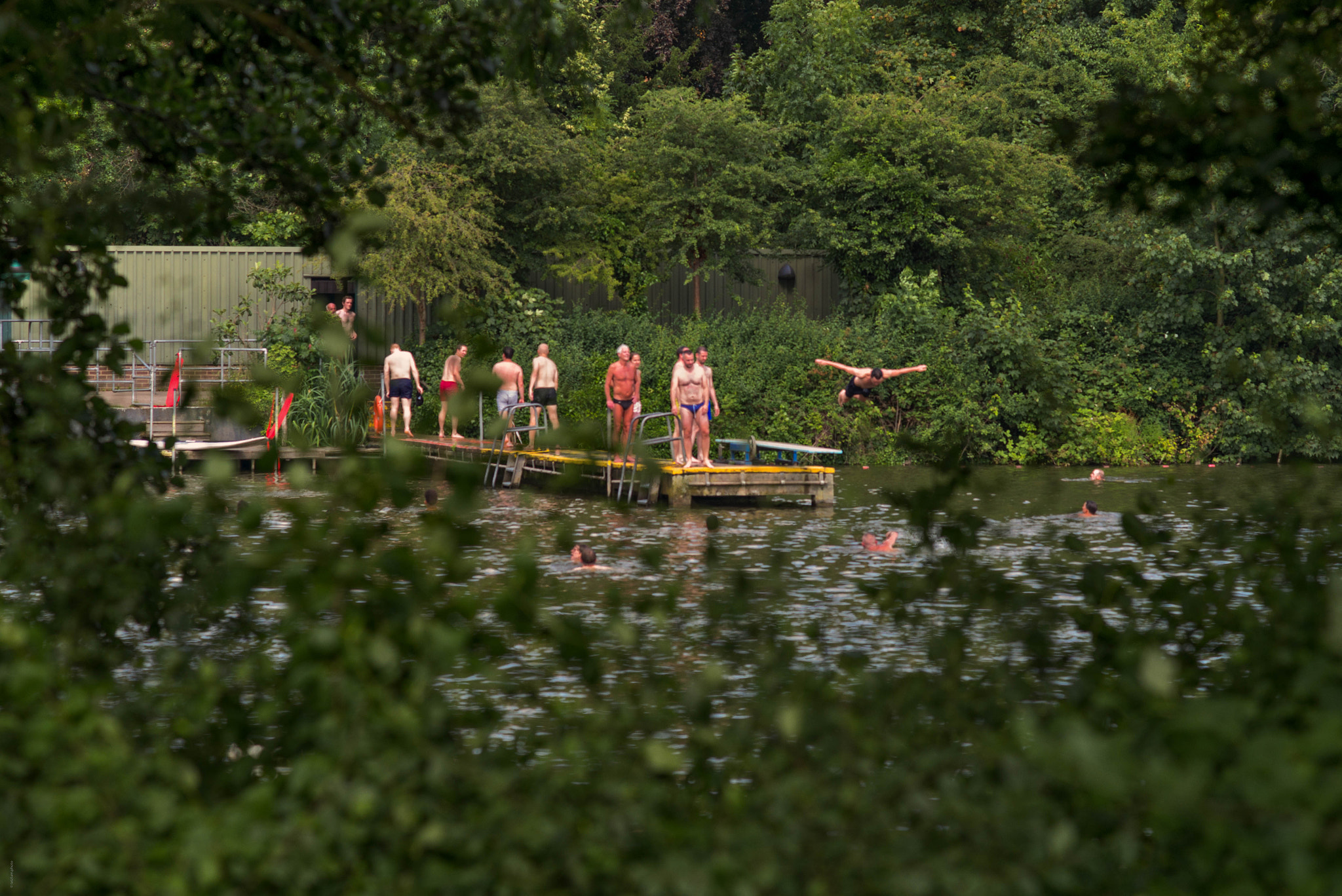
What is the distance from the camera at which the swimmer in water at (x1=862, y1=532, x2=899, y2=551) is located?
1491 cm

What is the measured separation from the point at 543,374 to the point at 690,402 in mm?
4246

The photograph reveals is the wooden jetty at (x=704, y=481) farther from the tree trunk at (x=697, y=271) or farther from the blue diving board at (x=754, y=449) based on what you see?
the tree trunk at (x=697, y=271)

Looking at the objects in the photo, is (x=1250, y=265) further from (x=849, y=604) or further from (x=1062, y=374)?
(x=849, y=604)

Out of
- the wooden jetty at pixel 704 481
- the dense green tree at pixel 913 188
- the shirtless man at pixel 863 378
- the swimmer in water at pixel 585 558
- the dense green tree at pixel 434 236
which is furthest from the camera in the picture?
the dense green tree at pixel 913 188

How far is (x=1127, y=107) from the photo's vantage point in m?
3.82

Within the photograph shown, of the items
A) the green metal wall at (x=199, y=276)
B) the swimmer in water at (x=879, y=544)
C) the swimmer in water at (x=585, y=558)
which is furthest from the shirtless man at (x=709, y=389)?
the green metal wall at (x=199, y=276)

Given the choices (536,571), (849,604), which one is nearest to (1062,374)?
(849,604)

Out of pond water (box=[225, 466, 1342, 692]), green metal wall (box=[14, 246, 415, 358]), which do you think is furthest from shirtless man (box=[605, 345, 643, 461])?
green metal wall (box=[14, 246, 415, 358])

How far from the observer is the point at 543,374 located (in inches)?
931

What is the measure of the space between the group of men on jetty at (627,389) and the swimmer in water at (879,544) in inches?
122

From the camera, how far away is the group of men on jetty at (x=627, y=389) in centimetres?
2011

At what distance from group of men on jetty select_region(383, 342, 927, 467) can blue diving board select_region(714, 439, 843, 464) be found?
0.57m

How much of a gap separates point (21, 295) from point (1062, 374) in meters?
26.3

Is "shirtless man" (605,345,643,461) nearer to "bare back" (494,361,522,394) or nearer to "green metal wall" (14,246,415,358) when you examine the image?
"bare back" (494,361,522,394)
